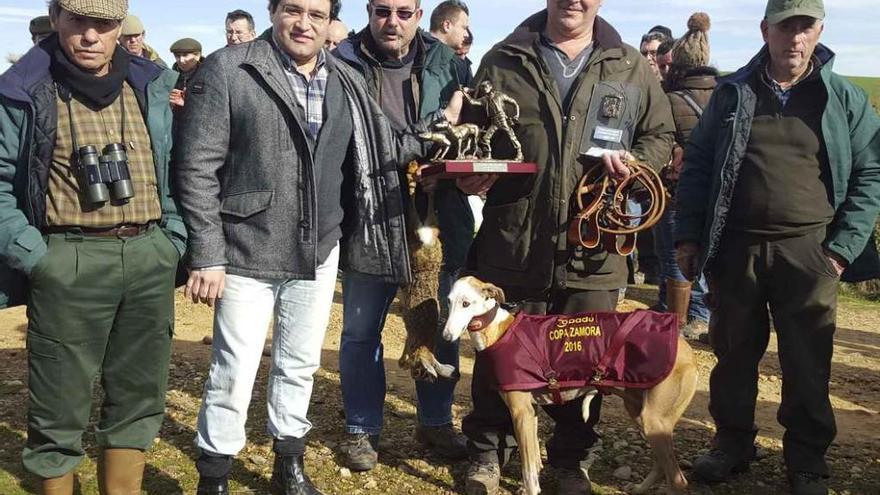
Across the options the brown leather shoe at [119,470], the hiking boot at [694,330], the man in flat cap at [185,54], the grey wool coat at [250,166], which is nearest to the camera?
the grey wool coat at [250,166]

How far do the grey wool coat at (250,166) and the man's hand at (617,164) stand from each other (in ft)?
3.72

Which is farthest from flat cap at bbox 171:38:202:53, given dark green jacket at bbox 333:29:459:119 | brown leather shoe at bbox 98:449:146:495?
brown leather shoe at bbox 98:449:146:495

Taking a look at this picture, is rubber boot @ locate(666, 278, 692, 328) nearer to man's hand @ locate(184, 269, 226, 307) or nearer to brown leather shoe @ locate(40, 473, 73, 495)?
man's hand @ locate(184, 269, 226, 307)

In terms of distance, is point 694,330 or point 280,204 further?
point 694,330

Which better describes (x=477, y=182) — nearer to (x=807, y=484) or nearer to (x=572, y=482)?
(x=572, y=482)

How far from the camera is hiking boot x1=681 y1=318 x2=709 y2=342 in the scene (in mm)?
8453

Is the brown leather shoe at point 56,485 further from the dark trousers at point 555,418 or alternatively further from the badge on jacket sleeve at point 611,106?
the badge on jacket sleeve at point 611,106

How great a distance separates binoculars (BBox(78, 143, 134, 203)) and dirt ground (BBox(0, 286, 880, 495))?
1.81 meters

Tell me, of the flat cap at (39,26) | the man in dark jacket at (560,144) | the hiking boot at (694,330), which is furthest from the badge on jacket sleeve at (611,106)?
the hiking boot at (694,330)

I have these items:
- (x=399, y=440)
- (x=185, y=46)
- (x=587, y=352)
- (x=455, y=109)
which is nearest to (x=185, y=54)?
(x=185, y=46)

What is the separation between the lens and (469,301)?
4320 millimetres

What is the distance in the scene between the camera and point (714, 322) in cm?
494

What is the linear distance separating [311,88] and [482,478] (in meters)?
2.12

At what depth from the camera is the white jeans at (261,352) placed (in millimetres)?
4055
